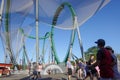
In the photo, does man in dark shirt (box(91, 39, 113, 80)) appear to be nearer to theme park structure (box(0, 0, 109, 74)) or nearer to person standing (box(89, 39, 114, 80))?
person standing (box(89, 39, 114, 80))

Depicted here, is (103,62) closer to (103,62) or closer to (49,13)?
(103,62)

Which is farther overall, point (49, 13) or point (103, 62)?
point (49, 13)

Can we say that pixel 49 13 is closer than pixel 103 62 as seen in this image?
No

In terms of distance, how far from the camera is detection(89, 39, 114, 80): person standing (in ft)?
26.2

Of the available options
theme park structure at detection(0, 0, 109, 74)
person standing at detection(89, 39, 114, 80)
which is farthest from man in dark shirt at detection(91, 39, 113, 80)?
Answer: theme park structure at detection(0, 0, 109, 74)

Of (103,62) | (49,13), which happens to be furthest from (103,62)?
(49,13)

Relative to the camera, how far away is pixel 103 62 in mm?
8109

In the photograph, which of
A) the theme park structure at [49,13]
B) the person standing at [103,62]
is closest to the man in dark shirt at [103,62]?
the person standing at [103,62]

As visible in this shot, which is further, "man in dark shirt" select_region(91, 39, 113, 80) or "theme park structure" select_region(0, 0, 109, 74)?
"theme park structure" select_region(0, 0, 109, 74)

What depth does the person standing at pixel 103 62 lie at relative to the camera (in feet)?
26.2

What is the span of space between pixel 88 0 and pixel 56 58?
31.1 meters

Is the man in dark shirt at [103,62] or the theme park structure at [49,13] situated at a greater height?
the theme park structure at [49,13]

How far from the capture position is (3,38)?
4353cm

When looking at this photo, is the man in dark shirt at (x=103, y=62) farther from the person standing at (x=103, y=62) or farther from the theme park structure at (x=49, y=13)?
the theme park structure at (x=49, y=13)
